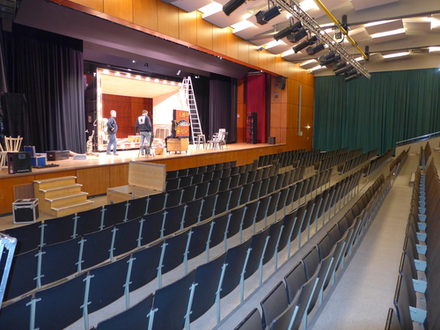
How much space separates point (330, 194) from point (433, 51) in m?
13.1

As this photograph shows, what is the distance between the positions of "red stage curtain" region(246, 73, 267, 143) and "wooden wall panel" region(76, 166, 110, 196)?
369 inches

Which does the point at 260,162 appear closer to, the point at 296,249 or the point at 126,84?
the point at 296,249

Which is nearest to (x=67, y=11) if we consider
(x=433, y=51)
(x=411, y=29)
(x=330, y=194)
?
(x=330, y=194)

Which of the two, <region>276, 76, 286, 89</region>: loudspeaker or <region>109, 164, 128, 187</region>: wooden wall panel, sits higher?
<region>276, 76, 286, 89</region>: loudspeaker

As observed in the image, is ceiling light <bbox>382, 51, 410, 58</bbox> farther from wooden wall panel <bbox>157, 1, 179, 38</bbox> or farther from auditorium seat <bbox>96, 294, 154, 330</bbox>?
auditorium seat <bbox>96, 294, 154, 330</bbox>

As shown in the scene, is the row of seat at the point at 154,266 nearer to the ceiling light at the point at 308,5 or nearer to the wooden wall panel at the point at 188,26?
the wooden wall panel at the point at 188,26

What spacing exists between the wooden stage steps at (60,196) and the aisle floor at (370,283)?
15.5 feet

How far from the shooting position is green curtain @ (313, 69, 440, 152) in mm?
15328

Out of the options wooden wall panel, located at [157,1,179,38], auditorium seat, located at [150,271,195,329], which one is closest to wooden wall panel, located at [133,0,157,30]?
wooden wall panel, located at [157,1,179,38]

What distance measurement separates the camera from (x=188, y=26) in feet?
28.5

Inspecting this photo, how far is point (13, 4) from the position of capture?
17.8 ft

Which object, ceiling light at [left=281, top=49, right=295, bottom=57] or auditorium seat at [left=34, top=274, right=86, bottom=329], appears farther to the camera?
ceiling light at [left=281, top=49, right=295, bottom=57]

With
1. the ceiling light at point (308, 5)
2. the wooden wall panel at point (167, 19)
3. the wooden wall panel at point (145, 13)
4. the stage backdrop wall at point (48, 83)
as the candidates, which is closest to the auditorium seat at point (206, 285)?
the wooden wall panel at point (145, 13)

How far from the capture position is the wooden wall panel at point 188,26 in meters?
8.47
